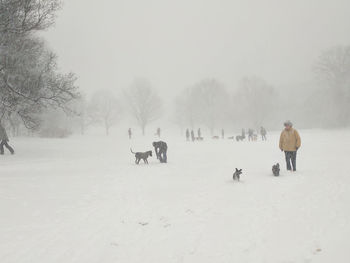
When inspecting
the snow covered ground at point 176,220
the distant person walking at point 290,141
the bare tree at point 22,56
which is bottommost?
the snow covered ground at point 176,220

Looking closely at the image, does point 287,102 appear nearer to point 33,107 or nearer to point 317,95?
point 317,95

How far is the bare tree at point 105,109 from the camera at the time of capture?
58575 mm

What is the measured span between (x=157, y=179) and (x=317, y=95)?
57578mm

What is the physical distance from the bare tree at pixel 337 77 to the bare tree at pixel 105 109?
4670 cm

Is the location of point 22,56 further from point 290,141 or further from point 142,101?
point 142,101

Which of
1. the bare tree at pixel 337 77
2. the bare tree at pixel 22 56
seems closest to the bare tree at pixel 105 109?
the bare tree at pixel 22 56

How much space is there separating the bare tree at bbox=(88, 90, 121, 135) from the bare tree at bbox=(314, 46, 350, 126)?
4670 cm

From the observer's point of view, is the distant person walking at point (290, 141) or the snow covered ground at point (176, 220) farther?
the distant person walking at point (290, 141)

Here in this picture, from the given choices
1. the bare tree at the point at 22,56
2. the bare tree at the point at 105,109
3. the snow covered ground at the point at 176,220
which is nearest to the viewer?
the snow covered ground at the point at 176,220

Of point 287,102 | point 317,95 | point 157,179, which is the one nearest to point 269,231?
point 157,179

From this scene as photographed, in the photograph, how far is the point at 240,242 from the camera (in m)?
4.54

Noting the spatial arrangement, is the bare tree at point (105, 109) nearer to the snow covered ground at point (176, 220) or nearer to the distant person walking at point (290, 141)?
the snow covered ground at point (176, 220)

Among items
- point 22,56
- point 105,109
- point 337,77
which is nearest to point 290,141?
point 22,56

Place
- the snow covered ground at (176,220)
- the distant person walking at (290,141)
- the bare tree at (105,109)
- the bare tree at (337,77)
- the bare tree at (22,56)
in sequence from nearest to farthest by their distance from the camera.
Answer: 1. the snow covered ground at (176,220)
2. the distant person walking at (290,141)
3. the bare tree at (22,56)
4. the bare tree at (337,77)
5. the bare tree at (105,109)
